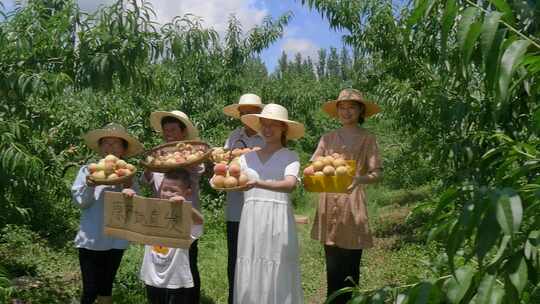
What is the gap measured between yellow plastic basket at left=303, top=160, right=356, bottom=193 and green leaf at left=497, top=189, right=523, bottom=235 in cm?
203

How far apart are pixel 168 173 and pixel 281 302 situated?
0.92m

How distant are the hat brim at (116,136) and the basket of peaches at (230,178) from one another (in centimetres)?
70

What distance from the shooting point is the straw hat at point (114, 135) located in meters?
3.36

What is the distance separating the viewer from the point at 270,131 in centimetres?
316

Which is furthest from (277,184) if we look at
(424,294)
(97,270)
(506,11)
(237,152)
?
(506,11)

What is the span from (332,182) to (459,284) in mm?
1885

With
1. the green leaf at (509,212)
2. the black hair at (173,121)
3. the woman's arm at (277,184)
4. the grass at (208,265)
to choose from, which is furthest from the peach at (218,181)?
the green leaf at (509,212)

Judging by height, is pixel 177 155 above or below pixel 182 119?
below

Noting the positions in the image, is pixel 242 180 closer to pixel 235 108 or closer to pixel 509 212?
pixel 235 108

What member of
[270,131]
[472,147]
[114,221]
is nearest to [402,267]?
[472,147]

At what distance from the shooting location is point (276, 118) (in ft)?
10.1

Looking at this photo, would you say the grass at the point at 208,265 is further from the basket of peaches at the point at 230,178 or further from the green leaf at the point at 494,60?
the green leaf at the point at 494,60

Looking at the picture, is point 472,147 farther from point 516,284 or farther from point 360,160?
point 516,284

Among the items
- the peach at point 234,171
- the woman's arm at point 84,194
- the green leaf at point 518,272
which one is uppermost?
the peach at point 234,171
